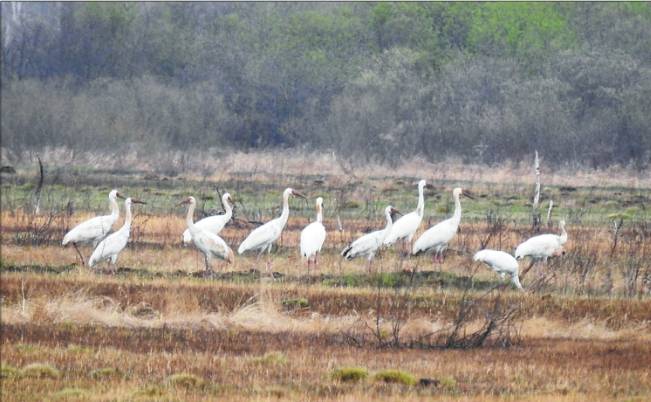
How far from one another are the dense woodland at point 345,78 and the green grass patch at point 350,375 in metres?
8.55

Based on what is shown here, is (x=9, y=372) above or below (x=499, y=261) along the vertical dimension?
below

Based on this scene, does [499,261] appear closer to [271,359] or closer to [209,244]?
[209,244]

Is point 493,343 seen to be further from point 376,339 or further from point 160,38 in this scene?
point 160,38

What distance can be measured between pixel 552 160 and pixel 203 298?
20122 millimetres

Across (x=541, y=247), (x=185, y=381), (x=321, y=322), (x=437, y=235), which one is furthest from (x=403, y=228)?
(x=185, y=381)

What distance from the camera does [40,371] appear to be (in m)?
13.1

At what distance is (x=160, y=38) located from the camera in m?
64.4

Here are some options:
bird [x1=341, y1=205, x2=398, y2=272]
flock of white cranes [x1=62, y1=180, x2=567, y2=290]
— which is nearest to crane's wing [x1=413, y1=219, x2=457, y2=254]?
flock of white cranes [x1=62, y1=180, x2=567, y2=290]

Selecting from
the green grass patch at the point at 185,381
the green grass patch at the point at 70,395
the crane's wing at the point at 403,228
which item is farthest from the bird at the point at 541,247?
the green grass patch at the point at 70,395

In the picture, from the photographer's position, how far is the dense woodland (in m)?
30.8

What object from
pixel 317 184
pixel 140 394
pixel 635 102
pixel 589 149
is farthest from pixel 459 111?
pixel 140 394

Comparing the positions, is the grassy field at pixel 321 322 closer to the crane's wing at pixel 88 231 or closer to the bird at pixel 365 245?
the bird at pixel 365 245

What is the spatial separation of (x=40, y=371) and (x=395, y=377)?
3618 millimetres

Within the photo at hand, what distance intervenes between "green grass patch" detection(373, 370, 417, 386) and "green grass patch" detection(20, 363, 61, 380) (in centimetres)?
325
